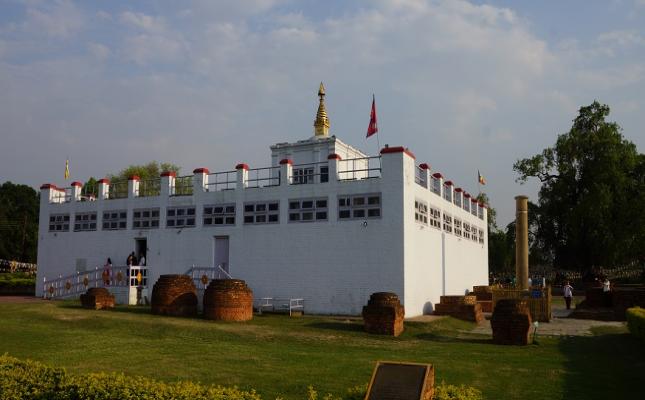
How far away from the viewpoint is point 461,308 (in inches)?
990

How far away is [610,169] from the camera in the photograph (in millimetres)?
47219

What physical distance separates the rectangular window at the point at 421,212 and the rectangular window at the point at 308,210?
3.85 meters

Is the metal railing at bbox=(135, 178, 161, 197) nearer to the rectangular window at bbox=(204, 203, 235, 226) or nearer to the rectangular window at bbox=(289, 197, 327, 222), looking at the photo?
the rectangular window at bbox=(204, 203, 235, 226)

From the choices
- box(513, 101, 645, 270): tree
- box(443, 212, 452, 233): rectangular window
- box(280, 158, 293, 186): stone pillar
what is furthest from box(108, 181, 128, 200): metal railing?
box(513, 101, 645, 270): tree

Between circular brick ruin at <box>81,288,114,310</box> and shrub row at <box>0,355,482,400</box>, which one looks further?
circular brick ruin at <box>81,288,114,310</box>

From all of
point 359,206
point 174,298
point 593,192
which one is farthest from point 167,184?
point 593,192

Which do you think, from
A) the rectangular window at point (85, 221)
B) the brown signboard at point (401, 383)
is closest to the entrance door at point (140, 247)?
the rectangular window at point (85, 221)

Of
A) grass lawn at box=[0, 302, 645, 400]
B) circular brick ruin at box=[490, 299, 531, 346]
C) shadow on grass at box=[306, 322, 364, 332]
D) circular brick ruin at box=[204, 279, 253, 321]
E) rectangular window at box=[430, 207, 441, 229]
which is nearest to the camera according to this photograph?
grass lawn at box=[0, 302, 645, 400]

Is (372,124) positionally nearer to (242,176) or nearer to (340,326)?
(242,176)

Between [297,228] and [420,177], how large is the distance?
6100 mm

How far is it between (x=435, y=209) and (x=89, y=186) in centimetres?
5083

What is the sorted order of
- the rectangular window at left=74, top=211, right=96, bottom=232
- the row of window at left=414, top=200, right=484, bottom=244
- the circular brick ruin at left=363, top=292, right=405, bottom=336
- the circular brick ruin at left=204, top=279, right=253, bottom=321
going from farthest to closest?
the rectangular window at left=74, top=211, right=96, bottom=232
the row of window at left=414, top=200, right=484, bottom=244
the circular brick ruin at left=204, top=279, right=253, bottom=321
the circular brick ruin at left=363, top=292, right=405, bottom=336

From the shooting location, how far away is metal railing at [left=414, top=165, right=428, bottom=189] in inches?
1016

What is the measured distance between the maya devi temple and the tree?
18629mm
